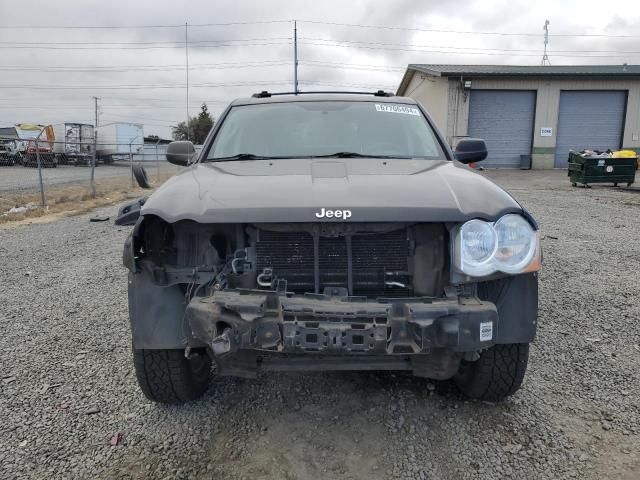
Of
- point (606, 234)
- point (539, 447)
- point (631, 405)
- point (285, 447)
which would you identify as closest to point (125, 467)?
point (285, 447)

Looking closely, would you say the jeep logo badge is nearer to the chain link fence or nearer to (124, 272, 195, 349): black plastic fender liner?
(124, 272, 195, 349): black plastic fender liner

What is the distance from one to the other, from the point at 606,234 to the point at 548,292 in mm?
3980

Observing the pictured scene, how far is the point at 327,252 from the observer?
2.47 metres

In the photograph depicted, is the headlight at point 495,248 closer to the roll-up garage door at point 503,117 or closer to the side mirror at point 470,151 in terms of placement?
the side mirror at point 470,151

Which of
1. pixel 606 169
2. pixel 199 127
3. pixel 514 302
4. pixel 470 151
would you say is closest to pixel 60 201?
pixel 470 151

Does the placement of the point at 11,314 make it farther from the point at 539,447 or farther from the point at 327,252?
the point at 539,447

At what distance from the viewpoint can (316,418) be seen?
2.78 m

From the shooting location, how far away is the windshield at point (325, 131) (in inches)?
134

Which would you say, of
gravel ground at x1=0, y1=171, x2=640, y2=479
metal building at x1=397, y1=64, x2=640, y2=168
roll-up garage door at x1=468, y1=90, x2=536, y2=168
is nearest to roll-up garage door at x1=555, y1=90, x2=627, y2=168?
metal building at x1=397, y1=64, x2=640, y2=168

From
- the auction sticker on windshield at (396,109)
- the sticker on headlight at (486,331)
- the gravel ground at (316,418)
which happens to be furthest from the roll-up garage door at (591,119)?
the sticker on headlight at (486,331)

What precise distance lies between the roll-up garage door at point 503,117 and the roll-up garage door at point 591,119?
158 cm

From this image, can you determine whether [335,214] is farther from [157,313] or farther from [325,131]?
[325,131]

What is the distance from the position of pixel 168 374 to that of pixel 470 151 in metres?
2.67

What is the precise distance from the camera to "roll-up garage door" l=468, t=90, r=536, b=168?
25094 millimetres
